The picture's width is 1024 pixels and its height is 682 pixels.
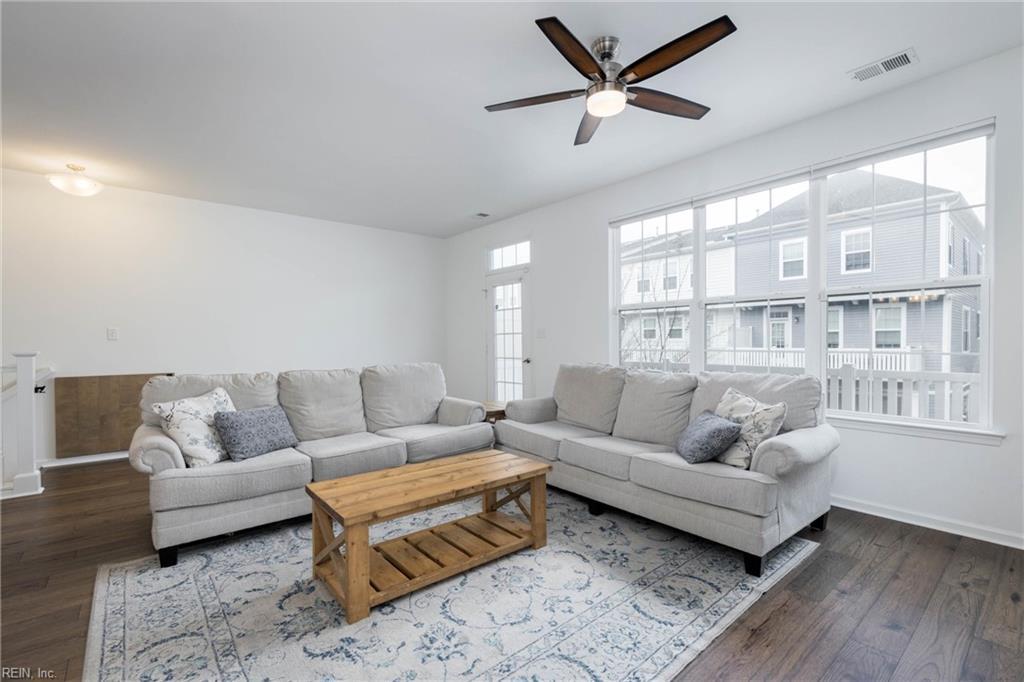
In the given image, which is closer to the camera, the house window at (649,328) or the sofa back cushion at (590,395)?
the sofa back cushion at (590,395)

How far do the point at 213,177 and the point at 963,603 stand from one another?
593 cm

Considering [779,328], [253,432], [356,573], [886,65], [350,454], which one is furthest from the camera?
[779,328]

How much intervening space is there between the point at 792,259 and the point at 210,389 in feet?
14.1

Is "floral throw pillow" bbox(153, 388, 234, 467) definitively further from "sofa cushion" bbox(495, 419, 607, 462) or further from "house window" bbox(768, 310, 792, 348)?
"house window" bbox(768, 310, 792, 348)

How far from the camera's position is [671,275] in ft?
13.7

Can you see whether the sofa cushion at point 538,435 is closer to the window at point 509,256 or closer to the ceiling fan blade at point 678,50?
the ceiling fan blade at point 678,50

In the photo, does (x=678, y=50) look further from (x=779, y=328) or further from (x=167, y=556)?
(x=167, y=556)

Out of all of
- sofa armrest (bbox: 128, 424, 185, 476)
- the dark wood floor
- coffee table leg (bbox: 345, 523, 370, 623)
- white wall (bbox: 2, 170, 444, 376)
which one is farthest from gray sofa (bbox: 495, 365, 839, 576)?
white wall (bbox: 2, 170, 444, 376)

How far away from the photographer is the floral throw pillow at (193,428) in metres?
2.57

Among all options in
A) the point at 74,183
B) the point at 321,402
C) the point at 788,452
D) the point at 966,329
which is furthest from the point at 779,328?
the point at 74,183

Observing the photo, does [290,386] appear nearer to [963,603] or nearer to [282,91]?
[282,91]

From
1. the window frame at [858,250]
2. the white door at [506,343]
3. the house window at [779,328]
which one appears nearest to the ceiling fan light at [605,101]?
the window frame at [858,250]

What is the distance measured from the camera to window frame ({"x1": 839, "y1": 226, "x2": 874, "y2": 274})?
3.04 meters

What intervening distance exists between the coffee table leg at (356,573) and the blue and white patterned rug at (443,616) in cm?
6
